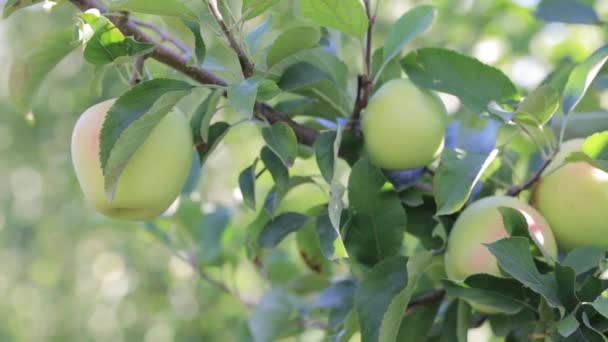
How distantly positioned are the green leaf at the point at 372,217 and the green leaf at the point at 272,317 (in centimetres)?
29

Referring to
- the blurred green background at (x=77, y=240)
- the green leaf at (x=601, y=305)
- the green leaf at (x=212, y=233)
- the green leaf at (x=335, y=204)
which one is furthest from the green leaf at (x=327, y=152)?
the blurred green background at (x=77, y=240)

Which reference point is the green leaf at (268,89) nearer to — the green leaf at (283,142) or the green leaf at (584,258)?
the green leaf at (283,142)

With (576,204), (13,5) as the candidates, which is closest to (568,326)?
(576,204)

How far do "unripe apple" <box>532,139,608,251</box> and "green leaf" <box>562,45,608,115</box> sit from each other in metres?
0.05

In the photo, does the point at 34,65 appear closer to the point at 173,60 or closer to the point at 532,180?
the point at 173,60

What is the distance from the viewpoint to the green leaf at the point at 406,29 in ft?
2.26

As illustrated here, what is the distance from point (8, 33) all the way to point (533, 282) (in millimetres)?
3207

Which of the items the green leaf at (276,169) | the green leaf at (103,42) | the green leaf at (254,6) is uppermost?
the green leaf at (254,6)

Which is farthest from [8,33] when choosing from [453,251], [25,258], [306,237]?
[453,251]

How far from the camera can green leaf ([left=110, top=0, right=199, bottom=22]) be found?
0.56 m

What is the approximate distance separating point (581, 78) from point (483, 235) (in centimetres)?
16

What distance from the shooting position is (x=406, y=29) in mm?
702

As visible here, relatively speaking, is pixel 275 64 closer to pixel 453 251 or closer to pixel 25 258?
pixel 453 251

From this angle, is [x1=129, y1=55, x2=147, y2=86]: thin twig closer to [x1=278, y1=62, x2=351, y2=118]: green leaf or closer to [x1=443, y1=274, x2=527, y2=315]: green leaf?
[x1=278, y1=62, x2=351, y2=118]: green leaf
